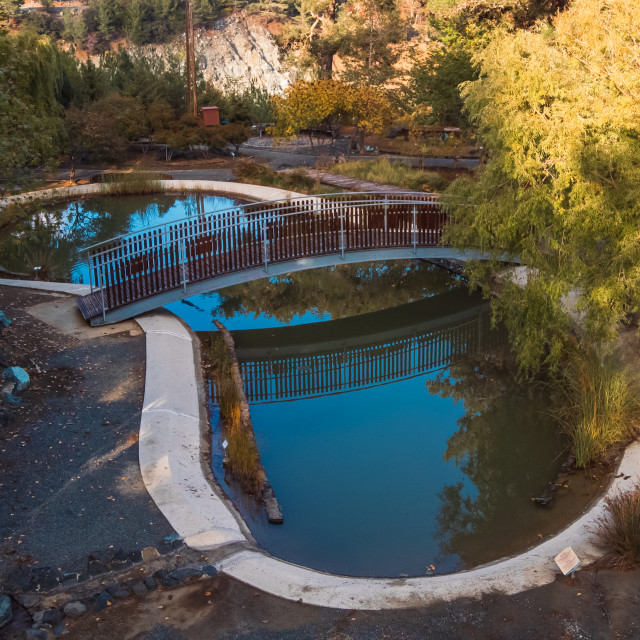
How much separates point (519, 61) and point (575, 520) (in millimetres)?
7213

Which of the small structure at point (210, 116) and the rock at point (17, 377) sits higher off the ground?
the small structure at point (210, 116)

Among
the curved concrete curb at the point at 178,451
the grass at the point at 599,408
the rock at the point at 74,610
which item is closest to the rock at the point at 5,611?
the rock at the point at 74,610

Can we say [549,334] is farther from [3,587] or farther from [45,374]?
[3,587]

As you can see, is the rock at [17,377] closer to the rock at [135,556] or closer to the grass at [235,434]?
the grass at [235,434]

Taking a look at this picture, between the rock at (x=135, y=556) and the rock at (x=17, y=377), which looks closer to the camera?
the rock at (x=135, y=556)

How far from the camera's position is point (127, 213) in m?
27.5

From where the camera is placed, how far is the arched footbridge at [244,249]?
14898mm

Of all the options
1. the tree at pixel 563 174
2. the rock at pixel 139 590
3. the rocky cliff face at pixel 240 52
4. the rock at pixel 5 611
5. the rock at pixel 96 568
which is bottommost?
the rock at pixel 139 590

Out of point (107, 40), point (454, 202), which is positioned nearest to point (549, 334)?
point (454, 202)

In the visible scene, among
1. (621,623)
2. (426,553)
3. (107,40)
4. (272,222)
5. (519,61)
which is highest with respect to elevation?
(107,40)

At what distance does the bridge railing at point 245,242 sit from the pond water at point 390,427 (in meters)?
1.66

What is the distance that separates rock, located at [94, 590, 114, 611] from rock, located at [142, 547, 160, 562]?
612mm

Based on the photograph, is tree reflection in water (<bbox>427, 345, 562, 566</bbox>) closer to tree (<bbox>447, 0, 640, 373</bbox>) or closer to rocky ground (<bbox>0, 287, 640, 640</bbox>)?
tree (<bbox>447, 0, 640, 373</bbox>)

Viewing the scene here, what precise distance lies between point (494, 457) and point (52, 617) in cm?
725
